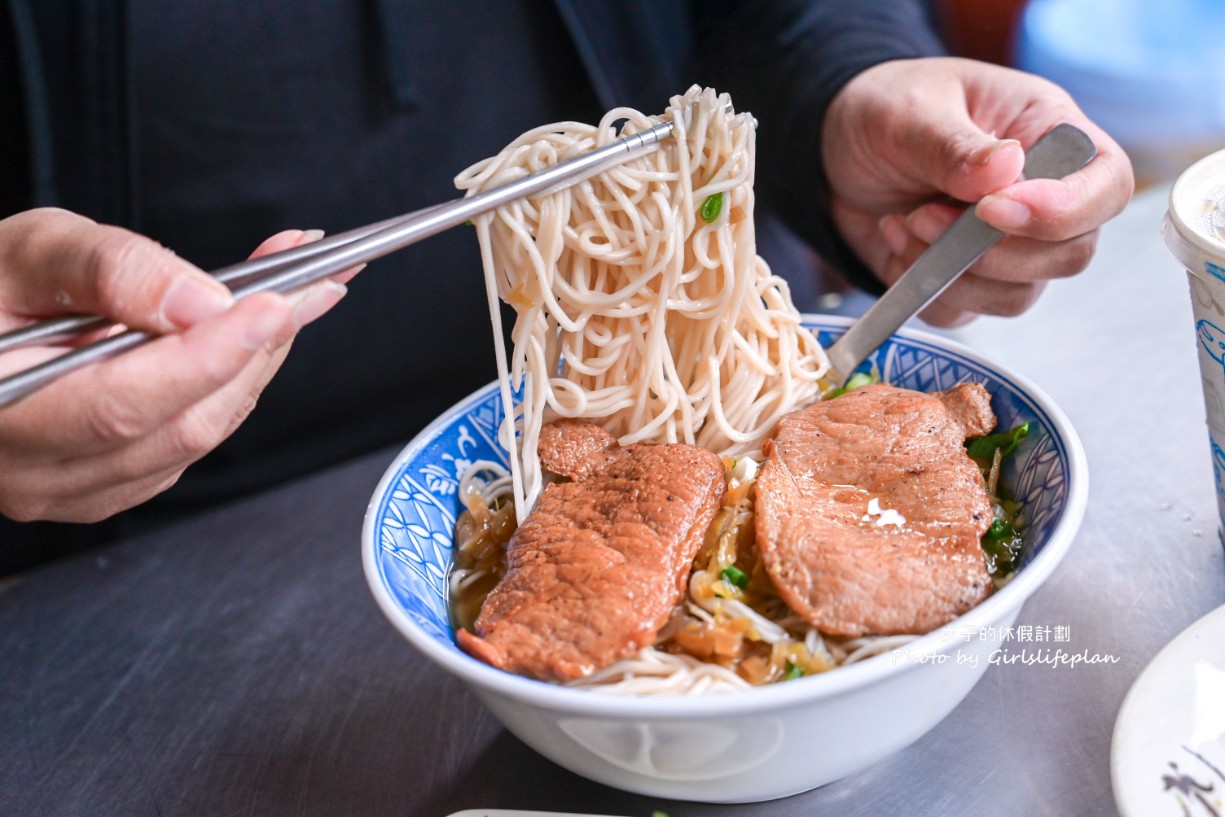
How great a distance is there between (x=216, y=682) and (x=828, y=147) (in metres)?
1.98

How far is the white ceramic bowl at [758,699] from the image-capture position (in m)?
1.23

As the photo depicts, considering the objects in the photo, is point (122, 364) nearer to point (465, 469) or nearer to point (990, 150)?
point (465, 469)

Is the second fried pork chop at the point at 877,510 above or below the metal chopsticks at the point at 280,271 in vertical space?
below

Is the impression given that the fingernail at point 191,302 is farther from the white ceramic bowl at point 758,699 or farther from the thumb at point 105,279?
the white ceramic bowl at point 758,699

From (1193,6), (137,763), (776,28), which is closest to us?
(137,763)

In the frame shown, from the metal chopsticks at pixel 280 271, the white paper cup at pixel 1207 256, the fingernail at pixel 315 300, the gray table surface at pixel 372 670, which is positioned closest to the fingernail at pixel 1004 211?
the white paper cup at pixel 1207 256

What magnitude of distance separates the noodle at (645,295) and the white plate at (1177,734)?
0.85 meters

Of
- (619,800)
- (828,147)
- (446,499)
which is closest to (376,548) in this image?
(446,499)

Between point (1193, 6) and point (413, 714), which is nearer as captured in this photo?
point (413, 714)

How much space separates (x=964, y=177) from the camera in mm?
1952

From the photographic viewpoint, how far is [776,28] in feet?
9.13

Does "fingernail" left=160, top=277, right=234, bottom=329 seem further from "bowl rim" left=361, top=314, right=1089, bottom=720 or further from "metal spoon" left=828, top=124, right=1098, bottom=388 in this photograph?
"metal spoon" left=828, top=124, right=1098, bottom=388

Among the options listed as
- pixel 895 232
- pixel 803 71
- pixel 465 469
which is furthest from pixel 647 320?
pixel 803 71

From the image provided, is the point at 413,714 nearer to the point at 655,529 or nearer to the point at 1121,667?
the point at 655,529
